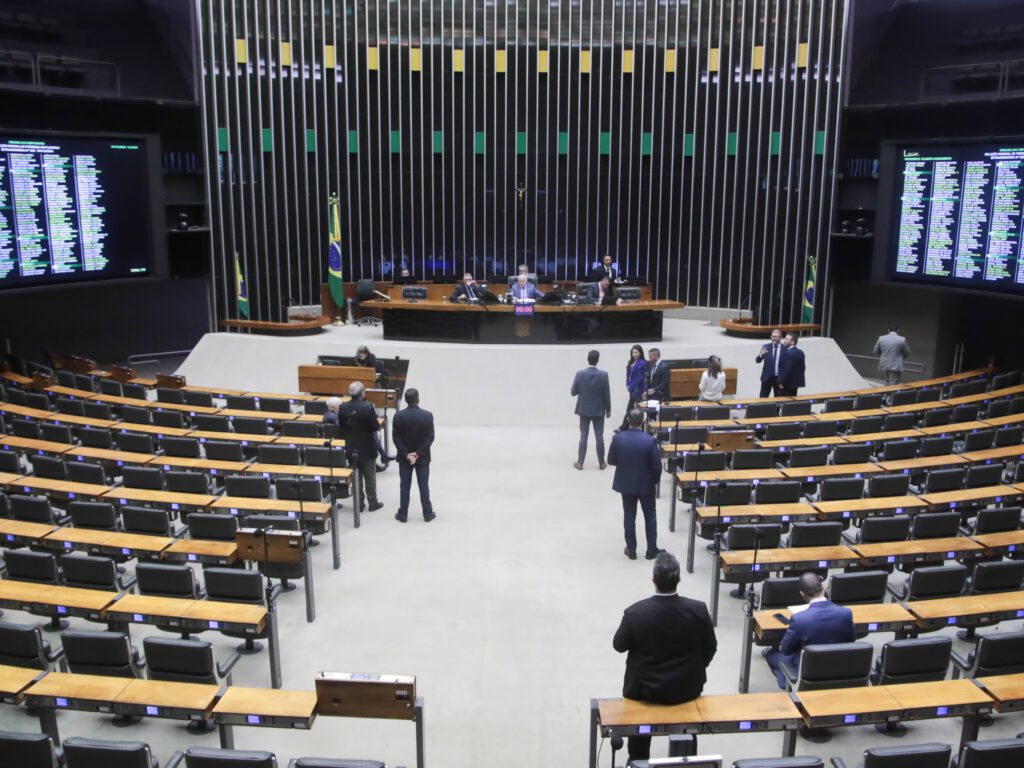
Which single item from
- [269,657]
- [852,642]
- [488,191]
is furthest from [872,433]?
[488,191]

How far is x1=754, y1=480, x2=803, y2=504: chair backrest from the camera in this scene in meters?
7.42

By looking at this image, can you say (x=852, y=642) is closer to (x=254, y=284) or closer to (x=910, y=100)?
(x=910, y=100)

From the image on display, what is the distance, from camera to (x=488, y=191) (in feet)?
60.2

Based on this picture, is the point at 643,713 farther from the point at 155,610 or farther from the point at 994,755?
the point at 155,610

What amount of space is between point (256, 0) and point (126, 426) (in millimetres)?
10278

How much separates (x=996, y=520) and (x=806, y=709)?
3610mm

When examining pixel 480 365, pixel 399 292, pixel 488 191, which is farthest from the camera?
pixel 488 191

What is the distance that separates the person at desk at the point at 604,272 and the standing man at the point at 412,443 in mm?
6982

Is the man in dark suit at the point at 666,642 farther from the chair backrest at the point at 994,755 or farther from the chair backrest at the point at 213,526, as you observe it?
the chair backrest at the point at 213,526

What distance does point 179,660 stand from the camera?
494cm

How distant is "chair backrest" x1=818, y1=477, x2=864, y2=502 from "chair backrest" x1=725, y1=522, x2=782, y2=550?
4.28 ft

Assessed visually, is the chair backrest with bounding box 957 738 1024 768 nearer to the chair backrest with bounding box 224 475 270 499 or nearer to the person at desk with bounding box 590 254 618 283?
the chair backrest with bounding box 224 475 270 499

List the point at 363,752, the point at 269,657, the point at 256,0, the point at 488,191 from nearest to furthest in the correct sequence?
the point at 363,752, the point at 269,657, the point at 256,0, the point at 488,191

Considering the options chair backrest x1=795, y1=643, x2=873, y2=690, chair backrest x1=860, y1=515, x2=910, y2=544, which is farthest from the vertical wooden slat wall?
chair backrest x1=795, y1=643, x2=873, y2=690
